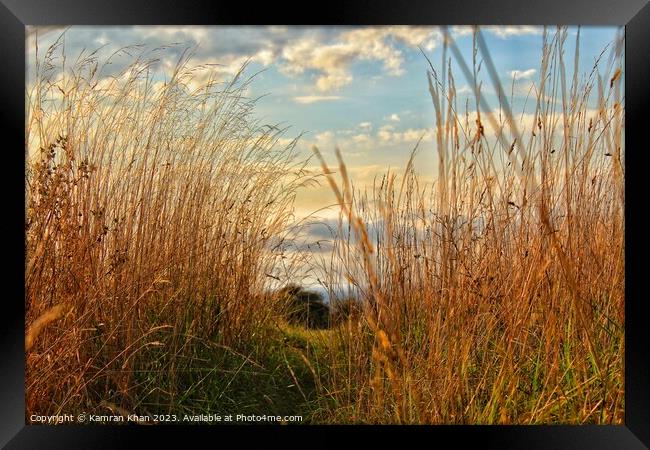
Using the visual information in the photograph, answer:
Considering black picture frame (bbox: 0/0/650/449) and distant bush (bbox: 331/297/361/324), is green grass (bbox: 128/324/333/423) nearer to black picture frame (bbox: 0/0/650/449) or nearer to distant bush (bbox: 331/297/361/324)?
distant bush (bbox: 331/297/361/324)

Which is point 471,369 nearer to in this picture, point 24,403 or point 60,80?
point 24,403

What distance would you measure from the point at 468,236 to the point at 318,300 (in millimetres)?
1017

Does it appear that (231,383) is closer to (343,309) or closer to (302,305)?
(343,309)

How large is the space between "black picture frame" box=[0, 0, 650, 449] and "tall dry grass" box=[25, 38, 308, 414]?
16 cm

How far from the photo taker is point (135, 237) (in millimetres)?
2850

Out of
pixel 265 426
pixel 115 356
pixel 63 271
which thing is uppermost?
pixel 63 271

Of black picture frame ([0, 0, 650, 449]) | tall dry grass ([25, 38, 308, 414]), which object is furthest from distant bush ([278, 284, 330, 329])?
black picture frame ([0, 0, 650, 449])

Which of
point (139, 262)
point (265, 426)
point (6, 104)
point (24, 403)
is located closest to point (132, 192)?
point (139, 262)
